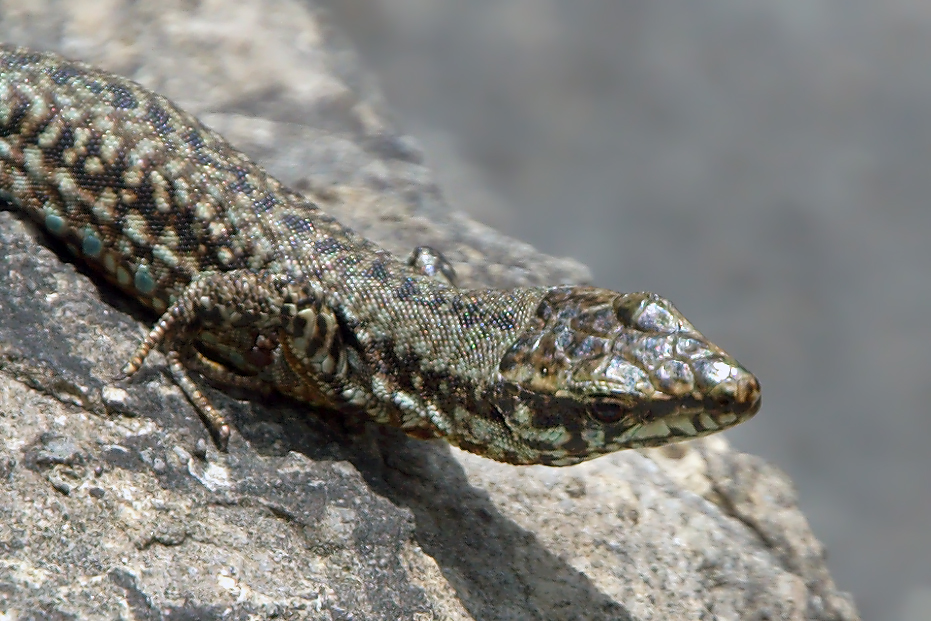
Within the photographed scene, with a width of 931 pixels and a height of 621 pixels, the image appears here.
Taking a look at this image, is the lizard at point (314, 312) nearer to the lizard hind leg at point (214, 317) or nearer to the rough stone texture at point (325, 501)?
the lizard hind leg at point (214, 317)

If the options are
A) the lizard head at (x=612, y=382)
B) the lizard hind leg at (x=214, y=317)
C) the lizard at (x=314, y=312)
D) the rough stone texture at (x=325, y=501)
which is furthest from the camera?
the lizard hind leg at (x=214, y=317)

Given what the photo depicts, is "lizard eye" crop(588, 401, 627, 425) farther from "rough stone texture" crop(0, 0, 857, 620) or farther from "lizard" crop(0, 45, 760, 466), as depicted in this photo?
"rough stone texture" crop(0, 0, 857, 620)

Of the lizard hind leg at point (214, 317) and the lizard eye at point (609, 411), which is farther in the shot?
the lizard hind leg at point (214, 317)

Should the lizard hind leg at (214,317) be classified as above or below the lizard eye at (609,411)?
below

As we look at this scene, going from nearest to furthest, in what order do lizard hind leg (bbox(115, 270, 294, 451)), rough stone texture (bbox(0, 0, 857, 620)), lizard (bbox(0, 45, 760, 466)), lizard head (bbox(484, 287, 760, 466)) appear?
rough stone texture (bbox(0, 0, 857, 620))
lizard head (bbox(484, 287, 760, 466))
lizard (bbox(0, 45, 760, 466))
lizard hind leg (bbox(115, 270, 294, 451))

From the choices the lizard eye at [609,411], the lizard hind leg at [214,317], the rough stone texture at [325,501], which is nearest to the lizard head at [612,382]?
the lizard eye at [609,411]

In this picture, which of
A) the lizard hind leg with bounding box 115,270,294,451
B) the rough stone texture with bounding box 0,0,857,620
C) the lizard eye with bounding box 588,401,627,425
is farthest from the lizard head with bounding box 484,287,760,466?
the lizard hind leg with bounding box 115,270,294,451

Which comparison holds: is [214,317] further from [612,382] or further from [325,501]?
[612,382]

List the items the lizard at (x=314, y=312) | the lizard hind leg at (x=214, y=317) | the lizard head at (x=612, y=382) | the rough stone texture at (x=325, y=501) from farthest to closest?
the lizard hind leg at (x=214, y=317), the lizard at (x=314, y=312), the lizard head at (x=612, y=382), the rough stone texture at (x=325, y=501)
